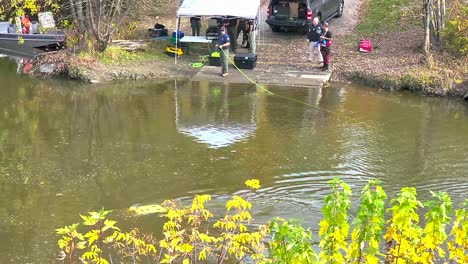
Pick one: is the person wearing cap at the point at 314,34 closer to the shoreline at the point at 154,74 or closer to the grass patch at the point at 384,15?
the shoreline at the point at 154,74

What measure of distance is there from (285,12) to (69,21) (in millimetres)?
8157

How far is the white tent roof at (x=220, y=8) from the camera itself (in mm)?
19516

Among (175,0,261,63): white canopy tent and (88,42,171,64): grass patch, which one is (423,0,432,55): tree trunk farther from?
(88,42,171,64): grass patch

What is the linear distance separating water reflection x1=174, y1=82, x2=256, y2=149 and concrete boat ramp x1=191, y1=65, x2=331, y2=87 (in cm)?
68

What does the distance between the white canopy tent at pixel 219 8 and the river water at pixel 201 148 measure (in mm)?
2659

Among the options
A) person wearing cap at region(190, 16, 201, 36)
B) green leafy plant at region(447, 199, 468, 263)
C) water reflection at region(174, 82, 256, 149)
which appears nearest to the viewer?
green leafy plant at region(447, 199, 468, 263)

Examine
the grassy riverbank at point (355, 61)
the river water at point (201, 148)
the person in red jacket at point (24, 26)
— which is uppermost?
the person in red jacket at point (24, 26)

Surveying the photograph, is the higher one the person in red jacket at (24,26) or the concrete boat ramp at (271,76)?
the person in red jacket at (24,26)

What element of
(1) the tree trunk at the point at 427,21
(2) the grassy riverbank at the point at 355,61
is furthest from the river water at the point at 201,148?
(1) the tree trunk at the point at 427,21

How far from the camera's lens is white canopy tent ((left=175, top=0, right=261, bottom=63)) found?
19500 mm

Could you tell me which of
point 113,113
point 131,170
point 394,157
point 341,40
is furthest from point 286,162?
point 341,40

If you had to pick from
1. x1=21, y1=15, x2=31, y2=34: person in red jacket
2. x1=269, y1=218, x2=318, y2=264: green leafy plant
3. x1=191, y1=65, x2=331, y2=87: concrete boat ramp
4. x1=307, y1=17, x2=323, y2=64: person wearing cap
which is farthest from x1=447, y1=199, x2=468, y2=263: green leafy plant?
x1=21, y1=15, x2=31, y2=34: person in red jacket

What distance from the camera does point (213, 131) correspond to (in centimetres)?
Answer: 1377

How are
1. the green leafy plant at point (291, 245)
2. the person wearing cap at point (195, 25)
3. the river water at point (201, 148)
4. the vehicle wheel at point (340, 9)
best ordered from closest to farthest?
the green leafy plant at point (291, 245)
the river water at point (201, 148)
the person wearing cap at point (195, 25)
the vehicle wheel at point (340, 9)
